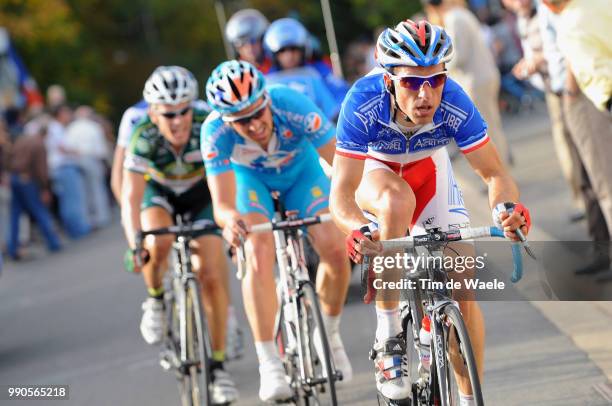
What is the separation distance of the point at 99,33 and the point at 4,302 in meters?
29.8

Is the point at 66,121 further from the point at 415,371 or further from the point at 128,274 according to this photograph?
the point at 415,371

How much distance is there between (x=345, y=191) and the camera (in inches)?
236

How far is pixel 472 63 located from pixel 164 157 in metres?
6.55

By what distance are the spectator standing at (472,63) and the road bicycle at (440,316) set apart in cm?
856

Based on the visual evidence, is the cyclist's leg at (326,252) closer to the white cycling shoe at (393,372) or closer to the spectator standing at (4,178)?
the white cycling shoe at (393,372)

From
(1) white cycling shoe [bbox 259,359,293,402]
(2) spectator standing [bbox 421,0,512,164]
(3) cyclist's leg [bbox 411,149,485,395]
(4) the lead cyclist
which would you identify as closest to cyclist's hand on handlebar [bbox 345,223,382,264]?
(4) the lead cyclist

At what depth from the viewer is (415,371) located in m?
6.32

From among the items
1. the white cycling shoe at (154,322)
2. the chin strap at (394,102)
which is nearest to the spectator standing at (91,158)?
the white cycling shoe at (154,322)

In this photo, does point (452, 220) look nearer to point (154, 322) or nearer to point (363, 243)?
point (363, 243)

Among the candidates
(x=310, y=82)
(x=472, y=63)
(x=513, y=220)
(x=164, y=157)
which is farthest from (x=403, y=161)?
(x=472, y=63)

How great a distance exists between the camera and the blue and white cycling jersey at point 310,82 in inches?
438

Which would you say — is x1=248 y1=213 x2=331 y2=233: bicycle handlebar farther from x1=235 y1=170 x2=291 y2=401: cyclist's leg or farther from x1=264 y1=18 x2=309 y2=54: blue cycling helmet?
x1=264 y1=18 x2=309 y2=54: blue cycling helmet

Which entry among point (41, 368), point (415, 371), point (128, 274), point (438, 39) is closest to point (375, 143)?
point (438, 39)

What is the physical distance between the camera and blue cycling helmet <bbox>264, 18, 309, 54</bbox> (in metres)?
11.3
